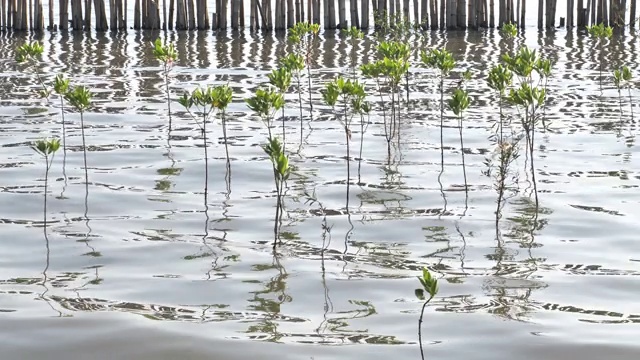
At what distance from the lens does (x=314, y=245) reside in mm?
6328

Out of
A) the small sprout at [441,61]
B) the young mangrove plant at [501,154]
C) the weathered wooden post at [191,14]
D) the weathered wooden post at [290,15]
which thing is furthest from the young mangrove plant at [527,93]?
the weathered wooden post at [191,14]

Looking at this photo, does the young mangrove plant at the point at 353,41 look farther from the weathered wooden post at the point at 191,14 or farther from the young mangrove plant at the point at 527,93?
the young mangrove plant at the point at 527,93

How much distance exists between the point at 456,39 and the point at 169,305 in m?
13.2

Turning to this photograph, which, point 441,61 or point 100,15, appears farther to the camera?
point 100,15

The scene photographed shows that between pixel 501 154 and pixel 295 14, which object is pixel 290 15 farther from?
pixel 501 154

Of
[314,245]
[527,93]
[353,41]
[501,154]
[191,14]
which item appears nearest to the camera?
[314,245]

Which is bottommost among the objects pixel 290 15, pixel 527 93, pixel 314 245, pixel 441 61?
pixel 314 245

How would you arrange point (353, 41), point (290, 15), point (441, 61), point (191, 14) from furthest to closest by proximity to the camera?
point (191, 14), point (290, 15), point (353, 41), point (441, 61)

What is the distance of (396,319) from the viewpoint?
5000 millimetres

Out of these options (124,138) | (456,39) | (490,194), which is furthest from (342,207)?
(456,39)

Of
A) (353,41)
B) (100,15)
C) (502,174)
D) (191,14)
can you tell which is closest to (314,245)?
(502,174)

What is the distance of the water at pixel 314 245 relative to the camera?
189 inches

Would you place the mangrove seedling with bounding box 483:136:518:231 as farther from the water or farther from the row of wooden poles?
the row of wooden poles

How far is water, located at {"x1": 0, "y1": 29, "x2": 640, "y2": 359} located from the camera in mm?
4793
